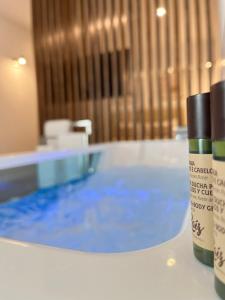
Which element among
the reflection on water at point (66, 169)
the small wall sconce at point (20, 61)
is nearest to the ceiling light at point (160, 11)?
the small wall sconce at point (20, 61)

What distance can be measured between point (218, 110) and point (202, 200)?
0.11 meters

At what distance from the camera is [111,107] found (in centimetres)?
433

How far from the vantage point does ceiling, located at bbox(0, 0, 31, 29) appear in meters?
3.00

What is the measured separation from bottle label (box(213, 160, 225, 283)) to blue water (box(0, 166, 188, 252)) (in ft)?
1.08

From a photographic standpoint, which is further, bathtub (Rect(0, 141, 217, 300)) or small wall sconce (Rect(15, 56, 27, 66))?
small wall sconce (Rect(15, 56, 27, 66))

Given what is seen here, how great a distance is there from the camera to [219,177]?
0.27m

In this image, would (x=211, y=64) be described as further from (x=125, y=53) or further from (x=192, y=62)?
(x=125, y=53)

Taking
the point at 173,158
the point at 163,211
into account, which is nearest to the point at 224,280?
the point at 163,211

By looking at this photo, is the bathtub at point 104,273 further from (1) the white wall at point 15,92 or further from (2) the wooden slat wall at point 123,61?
(2) the wooden slat wall at point 123,61

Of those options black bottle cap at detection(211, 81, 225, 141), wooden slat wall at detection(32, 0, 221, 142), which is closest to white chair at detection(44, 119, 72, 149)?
wooden slat wall at detection(32, 0, 221, 142)

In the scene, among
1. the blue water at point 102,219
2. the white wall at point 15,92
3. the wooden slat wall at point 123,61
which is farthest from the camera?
the wooden slat wall at point 123,61

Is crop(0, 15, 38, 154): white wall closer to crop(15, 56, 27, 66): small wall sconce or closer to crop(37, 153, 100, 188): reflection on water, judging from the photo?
crop(15, 56, 27, 66): small wall sconce

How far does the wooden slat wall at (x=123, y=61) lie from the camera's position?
3859 millimetres

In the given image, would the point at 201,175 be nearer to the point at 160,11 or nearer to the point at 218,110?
the point at 218,110
